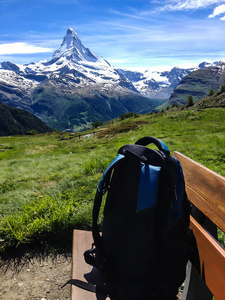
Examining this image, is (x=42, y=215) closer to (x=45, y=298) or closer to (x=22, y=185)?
(x=45, y=298)

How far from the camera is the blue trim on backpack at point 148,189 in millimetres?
2008

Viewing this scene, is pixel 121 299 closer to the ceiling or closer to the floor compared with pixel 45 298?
closer to the ceiling

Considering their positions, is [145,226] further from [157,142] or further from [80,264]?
[80,264]

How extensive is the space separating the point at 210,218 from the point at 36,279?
9.61ft

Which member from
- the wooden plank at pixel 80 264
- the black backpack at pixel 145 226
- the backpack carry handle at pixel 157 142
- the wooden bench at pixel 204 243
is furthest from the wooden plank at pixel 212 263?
the wooden plank at pixel 80 264

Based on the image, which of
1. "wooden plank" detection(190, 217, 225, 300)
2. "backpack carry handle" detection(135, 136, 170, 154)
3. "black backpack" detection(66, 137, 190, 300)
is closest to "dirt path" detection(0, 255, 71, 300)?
"black backpack" detection(66, 137, 190, 300)

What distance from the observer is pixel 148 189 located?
6.58 feet

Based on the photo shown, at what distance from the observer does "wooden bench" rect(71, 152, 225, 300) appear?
1835 mm

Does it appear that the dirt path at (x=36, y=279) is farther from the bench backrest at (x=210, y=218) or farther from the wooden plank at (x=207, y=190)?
the wooden plank at (x=207, y=190)

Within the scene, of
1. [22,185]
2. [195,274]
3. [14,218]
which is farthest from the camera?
[22,185]

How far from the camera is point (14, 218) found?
4.58m

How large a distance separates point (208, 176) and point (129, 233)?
1.05 metres

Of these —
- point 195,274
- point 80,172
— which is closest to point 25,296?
point 195,274

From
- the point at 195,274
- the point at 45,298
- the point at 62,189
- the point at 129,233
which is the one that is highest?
the point at 129,233
